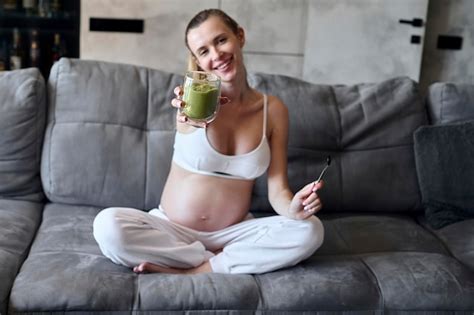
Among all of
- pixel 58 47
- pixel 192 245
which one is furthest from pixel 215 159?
pixel 58 47

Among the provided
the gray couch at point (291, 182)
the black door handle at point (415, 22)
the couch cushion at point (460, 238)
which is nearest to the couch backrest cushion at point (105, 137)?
the gray couch at point (291, 182)

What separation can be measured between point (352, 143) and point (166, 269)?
973 mm

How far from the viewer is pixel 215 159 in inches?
88.3

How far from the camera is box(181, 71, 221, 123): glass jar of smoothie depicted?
75.7 inches

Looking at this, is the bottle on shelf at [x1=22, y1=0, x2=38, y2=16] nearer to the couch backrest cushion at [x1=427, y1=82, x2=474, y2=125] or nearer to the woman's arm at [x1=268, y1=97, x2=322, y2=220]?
the woman's arm at [x1=268, y1=97, x2=322, y2=220]

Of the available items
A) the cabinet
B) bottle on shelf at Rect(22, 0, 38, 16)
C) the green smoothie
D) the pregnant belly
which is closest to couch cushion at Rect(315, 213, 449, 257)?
the pregnant belly

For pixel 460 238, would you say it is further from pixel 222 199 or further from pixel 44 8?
pixel 44 8

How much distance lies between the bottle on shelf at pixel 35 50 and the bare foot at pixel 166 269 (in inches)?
95.5

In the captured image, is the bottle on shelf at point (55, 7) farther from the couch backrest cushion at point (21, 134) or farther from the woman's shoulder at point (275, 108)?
the woman's shoulder at point (275, 108)

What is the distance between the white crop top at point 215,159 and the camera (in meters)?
2.23

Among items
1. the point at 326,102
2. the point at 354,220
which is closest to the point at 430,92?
the point at 326,102

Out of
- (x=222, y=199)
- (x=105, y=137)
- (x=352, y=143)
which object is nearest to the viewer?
(x=222, y=199)

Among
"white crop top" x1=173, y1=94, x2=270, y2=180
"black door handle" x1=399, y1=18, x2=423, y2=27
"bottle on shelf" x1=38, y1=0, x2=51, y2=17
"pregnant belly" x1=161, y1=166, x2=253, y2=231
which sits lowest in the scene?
"pregnant belly" x1=161, y1=166, x2=253, y2=231

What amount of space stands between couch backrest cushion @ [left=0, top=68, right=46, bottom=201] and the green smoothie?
84cm
